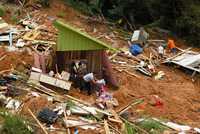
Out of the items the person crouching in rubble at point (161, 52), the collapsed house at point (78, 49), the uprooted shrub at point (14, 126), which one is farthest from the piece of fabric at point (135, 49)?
the uprooted shrub at point (14, 126)

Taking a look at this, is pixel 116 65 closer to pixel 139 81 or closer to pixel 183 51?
pixel 139 81

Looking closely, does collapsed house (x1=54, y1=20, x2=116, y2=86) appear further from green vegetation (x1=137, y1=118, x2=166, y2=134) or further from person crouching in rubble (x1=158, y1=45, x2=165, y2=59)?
person crouching in rubble (x1=158, y1=45, x2=165, y2=59)

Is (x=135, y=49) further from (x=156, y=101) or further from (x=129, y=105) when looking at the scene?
(x=129, y=105)

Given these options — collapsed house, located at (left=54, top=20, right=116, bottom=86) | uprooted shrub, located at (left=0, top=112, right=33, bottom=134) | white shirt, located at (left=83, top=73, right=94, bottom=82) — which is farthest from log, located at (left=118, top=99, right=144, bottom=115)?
uprooted shrub, located at (left=0, top=112, right=33, bottom=134)

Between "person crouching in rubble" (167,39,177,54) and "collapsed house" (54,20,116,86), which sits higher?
"collapsed house" (54,20,116,86)

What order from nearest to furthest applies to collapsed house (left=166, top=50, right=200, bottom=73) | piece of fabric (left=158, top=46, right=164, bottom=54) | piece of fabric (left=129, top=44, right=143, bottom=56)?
collapsed house (left=166, top=50, right=200, bottom=73) → piece of fabric (left=129, top=44, right=143, bottom=56) → piece of fabric (left=158, top=46, right=164, bottom=54)

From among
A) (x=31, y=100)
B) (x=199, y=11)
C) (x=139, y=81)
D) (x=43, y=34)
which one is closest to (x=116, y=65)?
(x=139, y=81)

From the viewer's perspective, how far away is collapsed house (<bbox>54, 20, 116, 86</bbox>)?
11.8 metres

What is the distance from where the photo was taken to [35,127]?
32.7 ft

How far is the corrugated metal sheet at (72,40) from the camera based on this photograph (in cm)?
1179

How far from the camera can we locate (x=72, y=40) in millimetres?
11867

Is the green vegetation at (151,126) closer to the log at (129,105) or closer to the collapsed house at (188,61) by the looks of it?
the log at (129,105)

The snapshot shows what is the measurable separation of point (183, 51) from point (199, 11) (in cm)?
193

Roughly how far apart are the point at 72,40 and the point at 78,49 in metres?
0.26
